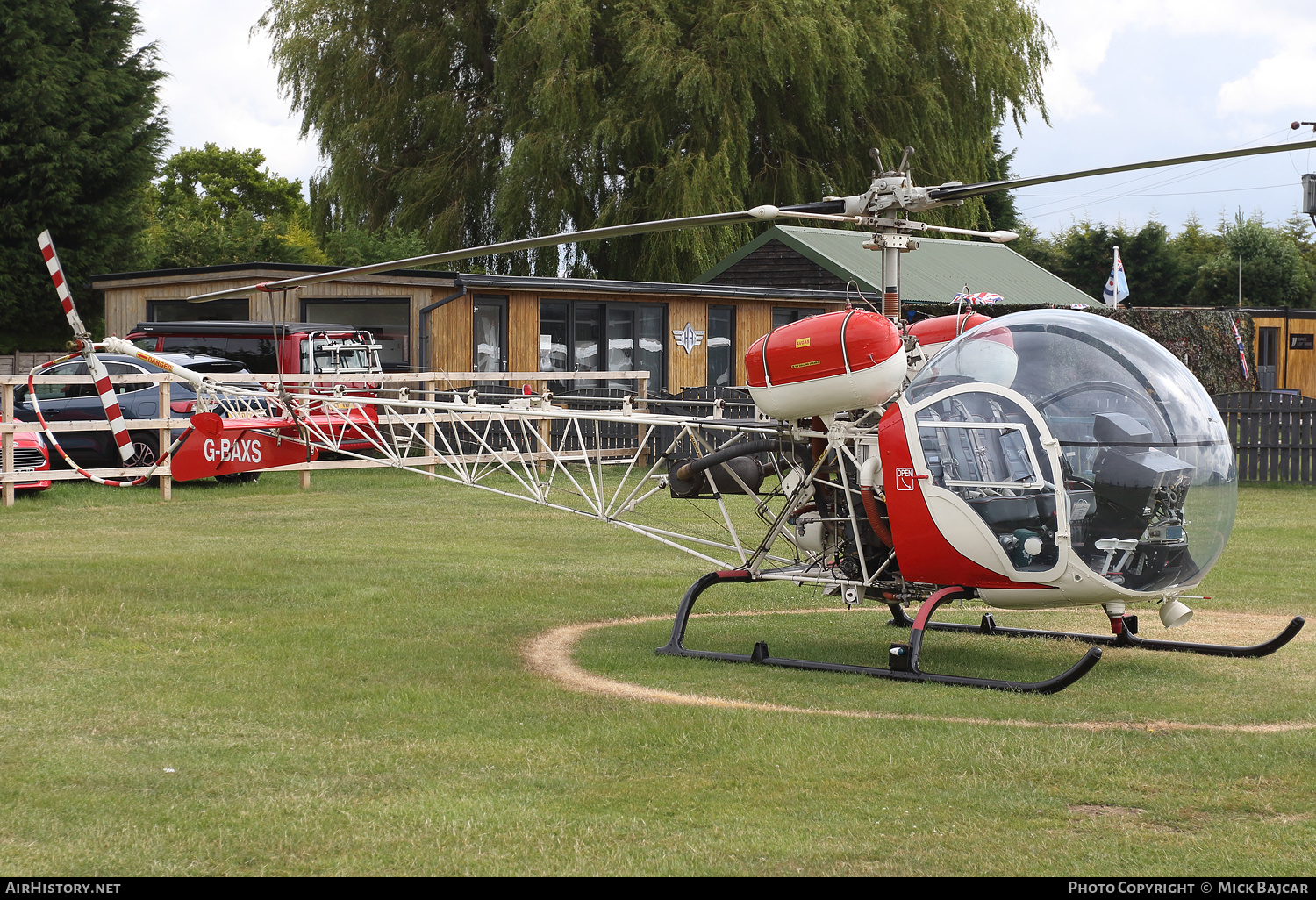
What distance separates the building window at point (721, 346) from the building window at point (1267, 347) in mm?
18435

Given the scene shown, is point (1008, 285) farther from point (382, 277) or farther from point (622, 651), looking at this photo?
point (622, 651)

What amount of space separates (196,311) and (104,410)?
750 cm

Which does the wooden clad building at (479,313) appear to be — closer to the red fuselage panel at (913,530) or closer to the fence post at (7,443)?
the fence post at (7,443)

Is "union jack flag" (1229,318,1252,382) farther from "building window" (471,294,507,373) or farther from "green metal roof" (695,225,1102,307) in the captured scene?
"building window" (471,294,507,373)

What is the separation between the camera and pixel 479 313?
27172 millimetres

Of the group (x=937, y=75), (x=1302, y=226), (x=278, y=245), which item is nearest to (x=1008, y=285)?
(x=937, y=75)

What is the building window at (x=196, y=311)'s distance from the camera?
88.4 ft

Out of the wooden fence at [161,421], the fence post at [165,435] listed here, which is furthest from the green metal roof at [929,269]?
the fence post at [165,435]

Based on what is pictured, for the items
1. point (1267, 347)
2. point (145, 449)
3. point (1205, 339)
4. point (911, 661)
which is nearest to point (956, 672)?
point (911, 661)

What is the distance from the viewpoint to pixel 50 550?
1447 centimetres

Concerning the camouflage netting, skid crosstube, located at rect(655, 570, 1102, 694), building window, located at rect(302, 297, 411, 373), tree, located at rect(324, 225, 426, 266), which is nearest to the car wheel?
building window, located at rect(302, 297, 411, 373)

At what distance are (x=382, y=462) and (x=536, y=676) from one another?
4300 mm

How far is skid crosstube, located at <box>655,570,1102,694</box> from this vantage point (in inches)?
329

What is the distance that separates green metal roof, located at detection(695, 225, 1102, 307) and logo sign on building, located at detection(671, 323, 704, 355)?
14.9ft
